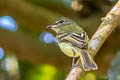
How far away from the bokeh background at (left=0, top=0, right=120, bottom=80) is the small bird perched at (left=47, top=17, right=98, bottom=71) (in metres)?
0.97

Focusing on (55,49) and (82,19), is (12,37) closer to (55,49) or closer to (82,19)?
(55,49)

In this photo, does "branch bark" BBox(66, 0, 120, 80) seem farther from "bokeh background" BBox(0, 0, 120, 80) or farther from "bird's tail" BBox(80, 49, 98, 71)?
"bokeh background" BBox(0, 0, 120, 80)

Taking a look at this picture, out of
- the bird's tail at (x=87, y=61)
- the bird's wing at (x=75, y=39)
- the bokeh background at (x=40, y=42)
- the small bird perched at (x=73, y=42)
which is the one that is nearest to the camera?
the bird's tail at (x=87, y=61)

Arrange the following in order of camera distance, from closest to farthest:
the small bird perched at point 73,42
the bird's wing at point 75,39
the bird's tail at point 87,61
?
the bird's tail at point 87,61 → the small bird perched at point 73,42 → the bird's wing at point 75,39

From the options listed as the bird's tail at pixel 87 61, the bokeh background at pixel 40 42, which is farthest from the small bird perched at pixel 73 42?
the bokeh background at pixel 40 42

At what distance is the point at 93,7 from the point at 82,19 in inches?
9.7

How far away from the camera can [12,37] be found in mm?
5105

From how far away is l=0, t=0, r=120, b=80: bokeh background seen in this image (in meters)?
5.09

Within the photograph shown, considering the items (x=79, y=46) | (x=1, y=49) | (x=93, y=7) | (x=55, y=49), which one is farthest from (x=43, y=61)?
(x=79, y=46)

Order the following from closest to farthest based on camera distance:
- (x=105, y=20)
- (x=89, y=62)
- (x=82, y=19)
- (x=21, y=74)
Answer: (x=89, y=62), (x=105, y=20), (x=21, y=74), (x=82, y=19)

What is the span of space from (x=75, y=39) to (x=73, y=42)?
34 millimetres

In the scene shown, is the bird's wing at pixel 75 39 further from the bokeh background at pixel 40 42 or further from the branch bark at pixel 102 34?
the bokeh background at pixel 40 42

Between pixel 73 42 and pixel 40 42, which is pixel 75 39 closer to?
pixel 73 42

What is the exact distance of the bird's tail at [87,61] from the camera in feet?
10.9
